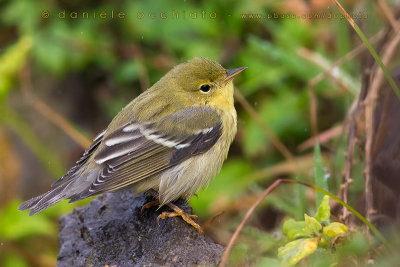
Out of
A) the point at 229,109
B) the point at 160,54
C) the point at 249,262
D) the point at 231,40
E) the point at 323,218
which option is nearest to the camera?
the point at 323,218

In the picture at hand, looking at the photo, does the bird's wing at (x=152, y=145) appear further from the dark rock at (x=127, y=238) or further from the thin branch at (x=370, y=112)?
the thin branch at (x=370, y=112)

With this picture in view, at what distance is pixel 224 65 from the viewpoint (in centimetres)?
611

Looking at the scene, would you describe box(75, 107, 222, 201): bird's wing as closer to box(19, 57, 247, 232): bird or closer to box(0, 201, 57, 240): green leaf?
box(19, 57, 247, 232): bird

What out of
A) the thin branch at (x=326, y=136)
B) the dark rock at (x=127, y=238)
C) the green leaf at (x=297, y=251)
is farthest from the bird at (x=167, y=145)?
the thin branch at (x=326, y=136)

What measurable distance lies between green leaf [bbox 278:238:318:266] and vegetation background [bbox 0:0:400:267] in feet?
2.51

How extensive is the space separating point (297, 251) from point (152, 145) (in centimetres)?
135

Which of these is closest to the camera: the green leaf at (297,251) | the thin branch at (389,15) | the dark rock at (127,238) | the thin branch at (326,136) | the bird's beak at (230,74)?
the green leaf at (297,251)

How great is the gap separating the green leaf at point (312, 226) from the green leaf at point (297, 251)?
6 centimetres

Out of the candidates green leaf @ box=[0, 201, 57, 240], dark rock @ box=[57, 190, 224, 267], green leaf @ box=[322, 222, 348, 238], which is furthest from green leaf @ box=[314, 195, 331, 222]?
green leaf @ box=[0, 201, 57, 240]

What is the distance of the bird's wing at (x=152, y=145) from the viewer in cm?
355

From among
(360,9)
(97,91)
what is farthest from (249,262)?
(97,91)

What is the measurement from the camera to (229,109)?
13.4 ft

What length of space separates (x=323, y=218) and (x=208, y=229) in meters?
1.10

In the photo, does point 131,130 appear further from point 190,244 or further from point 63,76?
point 63,76
